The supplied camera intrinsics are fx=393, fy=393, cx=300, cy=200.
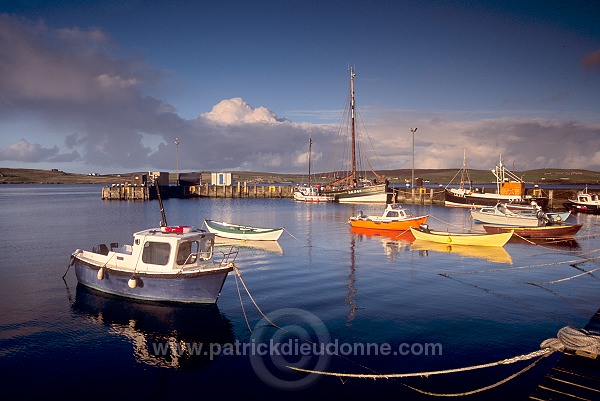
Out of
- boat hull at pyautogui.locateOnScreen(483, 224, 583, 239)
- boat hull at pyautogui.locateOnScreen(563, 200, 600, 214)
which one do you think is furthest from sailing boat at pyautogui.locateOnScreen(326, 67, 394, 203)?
boat hull at pyautogui.locateOnScreen(483, 224, 583, 239)

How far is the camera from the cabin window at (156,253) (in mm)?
19109

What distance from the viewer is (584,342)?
1220 centimetres

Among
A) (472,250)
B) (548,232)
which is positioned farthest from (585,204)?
(472,250)

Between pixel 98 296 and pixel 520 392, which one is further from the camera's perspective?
pixel 98 296

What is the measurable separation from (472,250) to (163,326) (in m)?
27.6

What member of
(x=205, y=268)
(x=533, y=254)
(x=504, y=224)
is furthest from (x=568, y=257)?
(x=205, y=268)

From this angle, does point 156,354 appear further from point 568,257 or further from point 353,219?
point 353,219

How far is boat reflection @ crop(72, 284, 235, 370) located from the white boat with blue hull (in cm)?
63

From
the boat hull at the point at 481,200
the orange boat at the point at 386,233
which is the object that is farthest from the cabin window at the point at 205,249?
the boat hull at the point at 481,200

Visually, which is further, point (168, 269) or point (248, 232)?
point (248, 232)

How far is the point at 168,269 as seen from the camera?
61.8 feet

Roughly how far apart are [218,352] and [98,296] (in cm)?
1025

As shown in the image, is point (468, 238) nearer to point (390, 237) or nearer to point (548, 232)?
point (390, 237)

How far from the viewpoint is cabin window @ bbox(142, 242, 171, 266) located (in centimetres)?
1911
